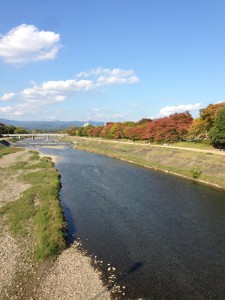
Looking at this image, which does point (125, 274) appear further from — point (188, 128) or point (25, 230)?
point (188, 128)

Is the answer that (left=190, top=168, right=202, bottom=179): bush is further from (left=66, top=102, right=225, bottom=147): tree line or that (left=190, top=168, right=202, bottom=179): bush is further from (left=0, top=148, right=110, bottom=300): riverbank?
(left=0, top=148, right=110, bottom=300): riverbank

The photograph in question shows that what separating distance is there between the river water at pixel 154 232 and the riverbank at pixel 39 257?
1.48 meters

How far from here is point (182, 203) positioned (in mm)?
33969

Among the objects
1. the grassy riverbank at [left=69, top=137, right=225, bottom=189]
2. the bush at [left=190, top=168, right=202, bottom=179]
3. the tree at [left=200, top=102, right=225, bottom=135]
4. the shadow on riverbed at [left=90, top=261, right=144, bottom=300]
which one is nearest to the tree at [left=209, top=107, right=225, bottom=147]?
the grassy riverbank at [left=69, top=137, right=225, bottom=189]

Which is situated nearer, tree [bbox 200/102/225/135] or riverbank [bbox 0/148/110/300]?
riverbank [bbox 0/148/110/300]

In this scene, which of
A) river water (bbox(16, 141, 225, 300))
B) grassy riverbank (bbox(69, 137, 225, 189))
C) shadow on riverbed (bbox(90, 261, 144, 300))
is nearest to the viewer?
shadow on riverbed (bbox(90, 261, 144, 300))

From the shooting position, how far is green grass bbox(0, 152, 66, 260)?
2087cm

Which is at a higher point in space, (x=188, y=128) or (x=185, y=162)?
(x=188, y=128)

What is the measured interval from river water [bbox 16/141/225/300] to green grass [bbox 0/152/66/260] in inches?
67.2

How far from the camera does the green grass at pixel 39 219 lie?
2087 centimetres

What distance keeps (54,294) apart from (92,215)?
13.4 m

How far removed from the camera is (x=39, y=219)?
2536cm

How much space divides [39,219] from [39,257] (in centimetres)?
614

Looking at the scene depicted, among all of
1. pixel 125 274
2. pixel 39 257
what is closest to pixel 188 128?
pixel 125 274
